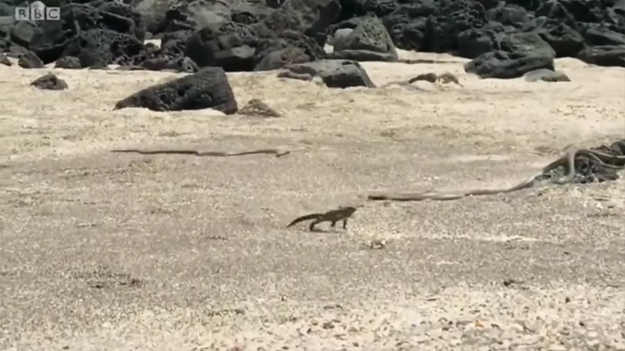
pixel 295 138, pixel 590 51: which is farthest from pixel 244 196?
pixel 590 51

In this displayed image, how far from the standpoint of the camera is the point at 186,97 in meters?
8.23

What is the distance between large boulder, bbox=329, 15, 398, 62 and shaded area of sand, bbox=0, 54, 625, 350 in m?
4.04

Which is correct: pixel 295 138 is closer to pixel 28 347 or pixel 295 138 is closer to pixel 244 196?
pixel 244 196

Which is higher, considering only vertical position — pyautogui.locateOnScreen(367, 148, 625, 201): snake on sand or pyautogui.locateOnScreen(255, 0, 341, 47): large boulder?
pyautogui.locateOnScreen(367, 148, 625, 201): snake on sand

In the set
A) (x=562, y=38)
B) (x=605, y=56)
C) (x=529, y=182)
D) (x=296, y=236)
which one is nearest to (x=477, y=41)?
(x=562, y=38)

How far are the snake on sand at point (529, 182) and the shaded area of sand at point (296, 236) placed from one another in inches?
5.3

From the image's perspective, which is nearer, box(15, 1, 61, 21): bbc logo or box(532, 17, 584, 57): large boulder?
box(532, 17, 584, 57): large boulder

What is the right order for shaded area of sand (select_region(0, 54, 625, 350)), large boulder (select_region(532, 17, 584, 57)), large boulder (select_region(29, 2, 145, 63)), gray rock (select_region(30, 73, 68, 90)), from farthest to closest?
large boulder (select_region(532, 17, 584, 57)), large boulder (select_region(29, 2, 145, 63)), gray rock (select_region(30, 73, 68, 90)), shaded area of sand (select_region(0, 54, 625, 350))

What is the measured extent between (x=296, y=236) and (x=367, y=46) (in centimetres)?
835

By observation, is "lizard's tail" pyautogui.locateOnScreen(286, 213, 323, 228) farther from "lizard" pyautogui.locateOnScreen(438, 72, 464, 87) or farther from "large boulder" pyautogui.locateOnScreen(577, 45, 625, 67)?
"large boulder" pyautogui.locateOnScreen(577, 45, 625, 67)

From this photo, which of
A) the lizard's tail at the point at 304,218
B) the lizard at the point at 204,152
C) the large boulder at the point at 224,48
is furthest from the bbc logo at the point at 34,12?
the lizard's tail at the point at 304,218

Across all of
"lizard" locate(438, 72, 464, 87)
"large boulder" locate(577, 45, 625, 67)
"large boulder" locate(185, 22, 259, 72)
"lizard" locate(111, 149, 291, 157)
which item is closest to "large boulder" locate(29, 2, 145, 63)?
"large boulder" locate(185, 22, 259, 72)

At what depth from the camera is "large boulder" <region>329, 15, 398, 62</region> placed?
12289mm

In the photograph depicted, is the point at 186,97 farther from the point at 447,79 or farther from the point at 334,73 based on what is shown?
the point at 447,79
